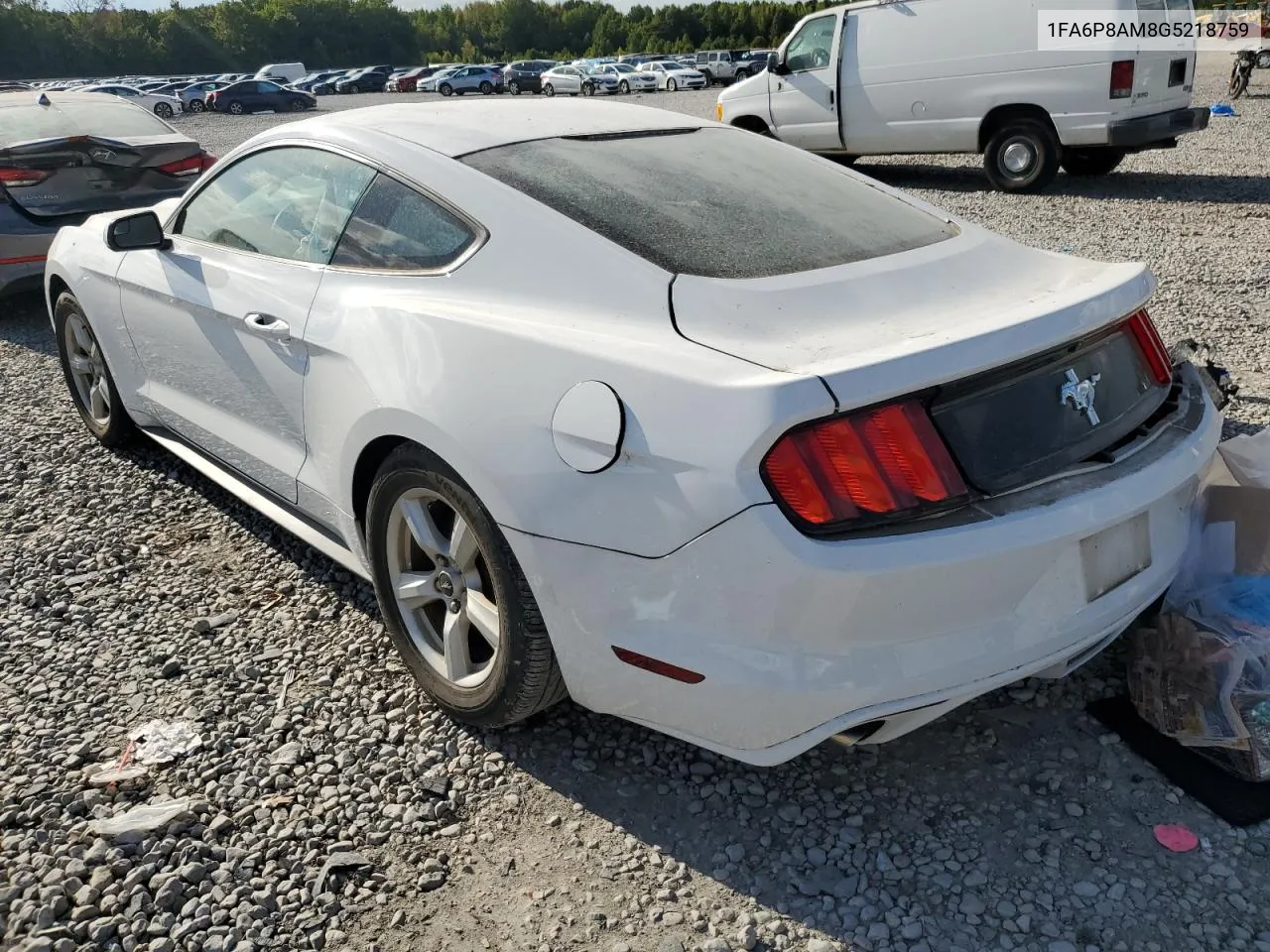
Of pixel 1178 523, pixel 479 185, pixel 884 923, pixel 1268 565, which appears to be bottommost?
pixel 884 923

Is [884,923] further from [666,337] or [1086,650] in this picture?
[666,337]

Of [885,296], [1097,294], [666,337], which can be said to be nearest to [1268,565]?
[1097,294]

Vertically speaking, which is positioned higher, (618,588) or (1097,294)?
(1097,294)

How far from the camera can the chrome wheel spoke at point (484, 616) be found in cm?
259

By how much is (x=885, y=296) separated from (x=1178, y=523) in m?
0.91

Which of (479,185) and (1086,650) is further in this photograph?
(479,185)

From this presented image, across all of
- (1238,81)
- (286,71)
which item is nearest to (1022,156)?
(1238,81)

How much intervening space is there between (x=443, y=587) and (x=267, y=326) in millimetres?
1012

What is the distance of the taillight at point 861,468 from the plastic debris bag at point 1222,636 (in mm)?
1045

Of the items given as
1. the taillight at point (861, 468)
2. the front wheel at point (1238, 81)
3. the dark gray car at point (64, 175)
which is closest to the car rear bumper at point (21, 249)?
the dark gray car at point (64, 175)

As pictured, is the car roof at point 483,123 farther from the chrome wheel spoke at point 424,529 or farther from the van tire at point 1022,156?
the van tire at point 1022,156

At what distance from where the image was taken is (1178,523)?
2.50m

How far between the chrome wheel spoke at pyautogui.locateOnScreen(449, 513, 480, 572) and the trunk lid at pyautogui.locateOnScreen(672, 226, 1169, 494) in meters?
0.77

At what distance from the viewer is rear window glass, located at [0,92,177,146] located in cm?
713
